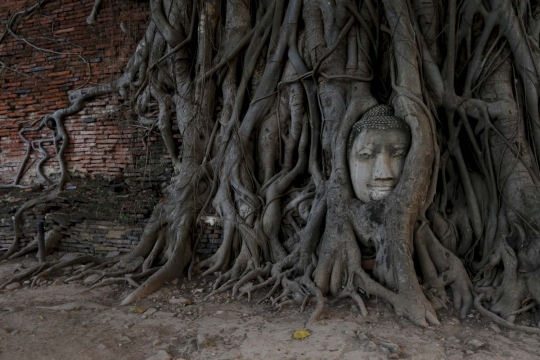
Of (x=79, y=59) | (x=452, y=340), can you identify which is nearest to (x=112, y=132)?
(x=79, y=59)

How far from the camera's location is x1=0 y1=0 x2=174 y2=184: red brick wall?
5758 mm

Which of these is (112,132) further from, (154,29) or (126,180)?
(154,29)

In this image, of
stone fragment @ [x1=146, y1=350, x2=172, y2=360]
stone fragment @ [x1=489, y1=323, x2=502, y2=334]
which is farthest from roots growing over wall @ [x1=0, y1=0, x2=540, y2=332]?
stone fragment @ [x1=146, y1=350, x2=172, y2=360]

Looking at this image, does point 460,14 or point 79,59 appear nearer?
point 460,14

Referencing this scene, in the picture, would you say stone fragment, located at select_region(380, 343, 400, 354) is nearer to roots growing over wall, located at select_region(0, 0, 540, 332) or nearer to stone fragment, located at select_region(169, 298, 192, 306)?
roots growing over wall, located at select_region(0, 0, 540, 332)

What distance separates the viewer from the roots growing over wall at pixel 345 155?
10.4 ft

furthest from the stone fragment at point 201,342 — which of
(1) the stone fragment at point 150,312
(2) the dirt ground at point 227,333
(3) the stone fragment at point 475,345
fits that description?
(3) the stone fragment at point 475,345

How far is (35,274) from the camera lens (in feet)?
13.3

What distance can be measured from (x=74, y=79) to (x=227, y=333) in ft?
16.5

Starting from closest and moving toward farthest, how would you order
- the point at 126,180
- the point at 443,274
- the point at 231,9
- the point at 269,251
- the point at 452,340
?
the point at 452,340
the point at 443,274
the point at 269,251
the point at 231,9
the point at 126,180

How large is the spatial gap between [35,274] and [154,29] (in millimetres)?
3264

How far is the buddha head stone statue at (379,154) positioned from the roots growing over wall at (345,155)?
0.10 m

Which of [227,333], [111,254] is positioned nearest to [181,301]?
[227,333]

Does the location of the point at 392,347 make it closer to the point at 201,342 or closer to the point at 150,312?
the point at 201,342
